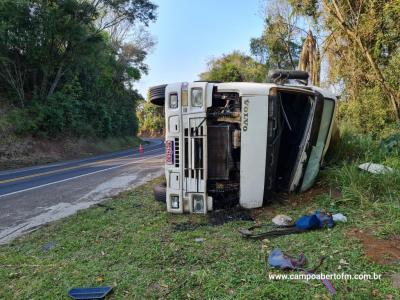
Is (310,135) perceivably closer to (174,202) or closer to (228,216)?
(228,216)

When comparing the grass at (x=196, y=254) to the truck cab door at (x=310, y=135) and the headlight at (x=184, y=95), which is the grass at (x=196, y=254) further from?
the headlight at (x=184, y=95)

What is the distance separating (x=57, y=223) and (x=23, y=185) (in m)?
5.33

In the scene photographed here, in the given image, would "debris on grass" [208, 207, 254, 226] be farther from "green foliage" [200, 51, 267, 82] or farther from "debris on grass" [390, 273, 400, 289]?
"green foliage" [200, 51, 267, 82]

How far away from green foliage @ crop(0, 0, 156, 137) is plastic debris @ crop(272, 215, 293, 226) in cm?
1840

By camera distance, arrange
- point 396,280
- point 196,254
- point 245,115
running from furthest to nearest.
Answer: point 245,115 < point 196,254 < point 396,280

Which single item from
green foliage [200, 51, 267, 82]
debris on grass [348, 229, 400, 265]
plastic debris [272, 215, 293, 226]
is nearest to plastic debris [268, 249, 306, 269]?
debris on grass [348, 229, 400, 265]

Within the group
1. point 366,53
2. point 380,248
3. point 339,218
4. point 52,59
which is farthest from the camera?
point 52,59

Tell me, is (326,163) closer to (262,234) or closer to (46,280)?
(262,234)

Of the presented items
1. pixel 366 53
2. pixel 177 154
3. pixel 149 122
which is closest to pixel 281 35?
pixel 366 53

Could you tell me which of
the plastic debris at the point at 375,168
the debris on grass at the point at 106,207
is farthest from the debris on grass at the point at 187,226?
the plastic debris at the point at 375,168

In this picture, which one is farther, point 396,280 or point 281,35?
point 281,35

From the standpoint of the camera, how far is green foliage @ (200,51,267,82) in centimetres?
3228

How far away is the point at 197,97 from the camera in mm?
4438

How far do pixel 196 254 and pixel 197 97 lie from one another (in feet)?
7.14
